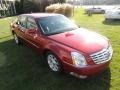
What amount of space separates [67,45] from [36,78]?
1.34 metres

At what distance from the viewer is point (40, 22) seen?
6781 mm

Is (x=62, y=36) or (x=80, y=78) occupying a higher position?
(x=62, y=36)

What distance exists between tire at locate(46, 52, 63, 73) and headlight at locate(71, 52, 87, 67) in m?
0.61

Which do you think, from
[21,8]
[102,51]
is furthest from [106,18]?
[21,8]

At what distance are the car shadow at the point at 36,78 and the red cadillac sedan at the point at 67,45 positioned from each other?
31cm

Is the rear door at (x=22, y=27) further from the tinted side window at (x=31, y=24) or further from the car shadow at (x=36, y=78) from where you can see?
the car shadow at (x=36, y=78)

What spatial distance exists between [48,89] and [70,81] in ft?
2.12

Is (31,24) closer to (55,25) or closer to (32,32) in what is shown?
(32,32)

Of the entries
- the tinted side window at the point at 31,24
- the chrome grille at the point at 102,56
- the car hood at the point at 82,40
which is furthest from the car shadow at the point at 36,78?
the tinted side window at the point at 31,24

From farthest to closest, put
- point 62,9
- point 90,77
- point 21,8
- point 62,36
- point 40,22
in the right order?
point 21,8
point 62,9
point 40,22
point 62,36
point 90,77

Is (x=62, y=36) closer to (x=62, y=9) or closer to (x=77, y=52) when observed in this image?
(x=77, y=52)

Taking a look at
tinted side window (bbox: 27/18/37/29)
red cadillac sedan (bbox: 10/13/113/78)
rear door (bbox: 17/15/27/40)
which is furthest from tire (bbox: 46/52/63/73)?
rear door (bbox: 17/15/27/40)

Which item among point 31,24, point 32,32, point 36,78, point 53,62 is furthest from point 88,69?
point 31,24

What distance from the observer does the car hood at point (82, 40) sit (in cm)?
524
